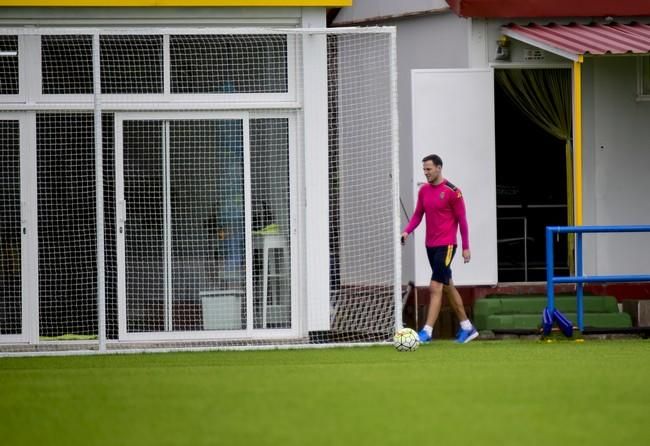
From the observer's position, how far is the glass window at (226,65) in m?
16.8

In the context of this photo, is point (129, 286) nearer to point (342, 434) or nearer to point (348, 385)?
point (348, 385)

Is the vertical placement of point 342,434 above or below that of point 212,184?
below

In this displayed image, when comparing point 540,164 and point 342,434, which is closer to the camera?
point 342,434

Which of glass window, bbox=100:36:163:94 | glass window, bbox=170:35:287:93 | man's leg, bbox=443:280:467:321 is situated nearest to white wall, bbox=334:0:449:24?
glass window, bbox=170:35:287:93

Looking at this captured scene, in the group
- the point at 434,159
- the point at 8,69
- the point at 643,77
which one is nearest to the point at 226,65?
the point at 8,69

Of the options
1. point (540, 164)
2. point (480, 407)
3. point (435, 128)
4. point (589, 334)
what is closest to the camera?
point (480, 407)

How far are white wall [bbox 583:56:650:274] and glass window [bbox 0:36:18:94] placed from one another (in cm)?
711

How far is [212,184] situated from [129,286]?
1.50 m

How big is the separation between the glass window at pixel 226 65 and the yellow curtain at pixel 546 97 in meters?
3.34

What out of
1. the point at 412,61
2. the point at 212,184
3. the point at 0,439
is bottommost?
the point at 0,439

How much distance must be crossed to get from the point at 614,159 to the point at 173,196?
5765 mm

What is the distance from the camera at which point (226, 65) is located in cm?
1691

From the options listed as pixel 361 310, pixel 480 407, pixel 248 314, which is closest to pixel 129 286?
pixel 248 314

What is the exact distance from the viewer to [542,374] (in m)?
12.1
